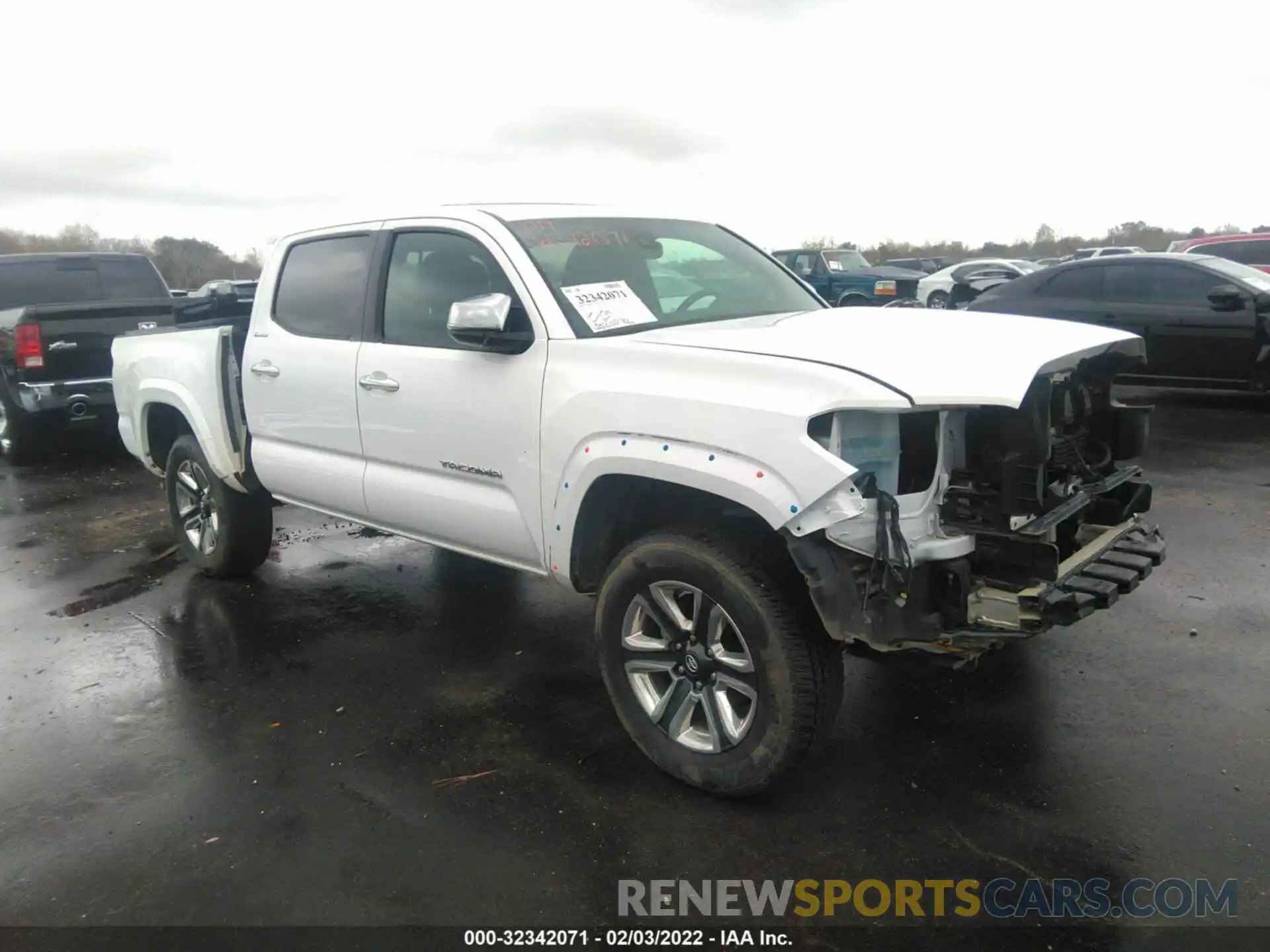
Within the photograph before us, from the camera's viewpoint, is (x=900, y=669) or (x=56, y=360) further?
(x=56, y=360)

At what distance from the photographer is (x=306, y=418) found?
4.65 m

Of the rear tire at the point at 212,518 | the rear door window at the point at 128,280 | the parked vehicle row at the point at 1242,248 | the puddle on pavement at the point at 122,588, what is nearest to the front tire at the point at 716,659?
→ the rear tire at the point at 212,518

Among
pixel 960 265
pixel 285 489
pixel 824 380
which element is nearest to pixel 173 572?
pixel 285 489

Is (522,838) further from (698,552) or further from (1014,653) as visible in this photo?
(1014,653)

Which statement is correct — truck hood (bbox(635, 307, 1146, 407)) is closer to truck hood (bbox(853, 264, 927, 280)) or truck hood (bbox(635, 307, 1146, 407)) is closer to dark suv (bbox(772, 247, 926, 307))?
dark suv (bbox(772, 247, 926, 307))

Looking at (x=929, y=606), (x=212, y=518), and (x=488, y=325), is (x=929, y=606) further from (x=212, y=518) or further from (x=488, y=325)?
(x=212, y=518)

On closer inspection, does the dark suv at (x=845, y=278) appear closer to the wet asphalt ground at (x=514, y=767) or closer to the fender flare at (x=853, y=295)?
the fender flare at (x=853, y=295)

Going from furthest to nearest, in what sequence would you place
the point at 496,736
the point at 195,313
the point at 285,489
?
the point at 195,313, the point at 285,489, the point at 496,736

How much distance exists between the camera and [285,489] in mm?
4965

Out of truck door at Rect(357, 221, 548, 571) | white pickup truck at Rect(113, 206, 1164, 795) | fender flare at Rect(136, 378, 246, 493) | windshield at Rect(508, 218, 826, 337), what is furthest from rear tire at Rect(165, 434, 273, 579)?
windshield at Rect(508, 218, 826, 337)

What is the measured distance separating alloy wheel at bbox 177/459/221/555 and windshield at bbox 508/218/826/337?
2.85 m

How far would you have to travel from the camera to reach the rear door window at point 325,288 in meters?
4.45

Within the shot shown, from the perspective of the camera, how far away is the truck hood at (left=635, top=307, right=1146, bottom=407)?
269 centimetres

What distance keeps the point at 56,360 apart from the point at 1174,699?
9298 millimetres
